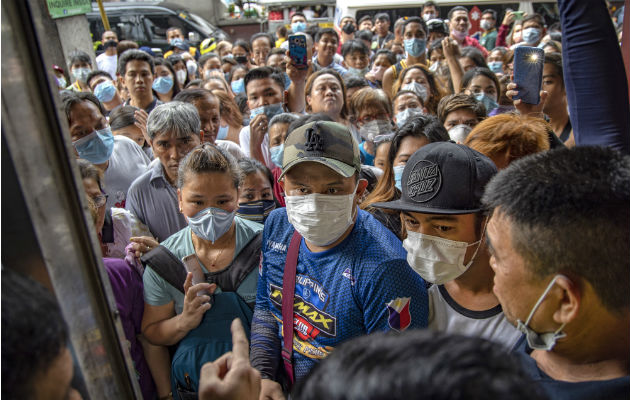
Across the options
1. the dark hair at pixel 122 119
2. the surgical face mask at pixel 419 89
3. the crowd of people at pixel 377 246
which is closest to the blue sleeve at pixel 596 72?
the crowd of people at pixel 377 246

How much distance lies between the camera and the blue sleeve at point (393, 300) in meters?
1.65

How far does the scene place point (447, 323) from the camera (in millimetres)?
1709

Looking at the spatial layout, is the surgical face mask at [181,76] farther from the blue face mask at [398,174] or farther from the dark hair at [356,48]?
the blue face mask at [398,174]

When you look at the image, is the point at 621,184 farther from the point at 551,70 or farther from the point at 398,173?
the point at 551,70

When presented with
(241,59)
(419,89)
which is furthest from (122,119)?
(241,59)

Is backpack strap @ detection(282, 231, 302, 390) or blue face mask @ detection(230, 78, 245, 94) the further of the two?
blue face mask @ detection(230, 78, 245, 94)

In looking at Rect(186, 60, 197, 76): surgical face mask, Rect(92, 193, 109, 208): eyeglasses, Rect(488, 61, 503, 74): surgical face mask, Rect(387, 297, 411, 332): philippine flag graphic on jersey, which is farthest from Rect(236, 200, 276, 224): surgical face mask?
Rect(186, 60, 197, 76): surgical face mask

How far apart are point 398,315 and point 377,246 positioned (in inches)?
11.0

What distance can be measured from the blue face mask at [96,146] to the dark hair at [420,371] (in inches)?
115

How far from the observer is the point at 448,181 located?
67.3 inches

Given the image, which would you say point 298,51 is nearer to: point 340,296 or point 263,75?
point 263,75

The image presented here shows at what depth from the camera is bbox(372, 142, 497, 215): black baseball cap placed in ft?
5.58

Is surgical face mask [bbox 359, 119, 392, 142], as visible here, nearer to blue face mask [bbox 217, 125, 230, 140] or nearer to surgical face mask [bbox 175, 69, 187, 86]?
blue face mask [bbox 217, 125, 230, 140]

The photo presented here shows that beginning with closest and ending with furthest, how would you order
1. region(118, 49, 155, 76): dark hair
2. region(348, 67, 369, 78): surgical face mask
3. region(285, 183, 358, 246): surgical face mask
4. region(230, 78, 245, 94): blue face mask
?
region(285, 183, 358, 246): surgical face mask, region(118, 49, 155, 76): dark hair, region(348, 67, 369, 78): surgical face mask, region(230, 78, 245, 94): blue face mask
